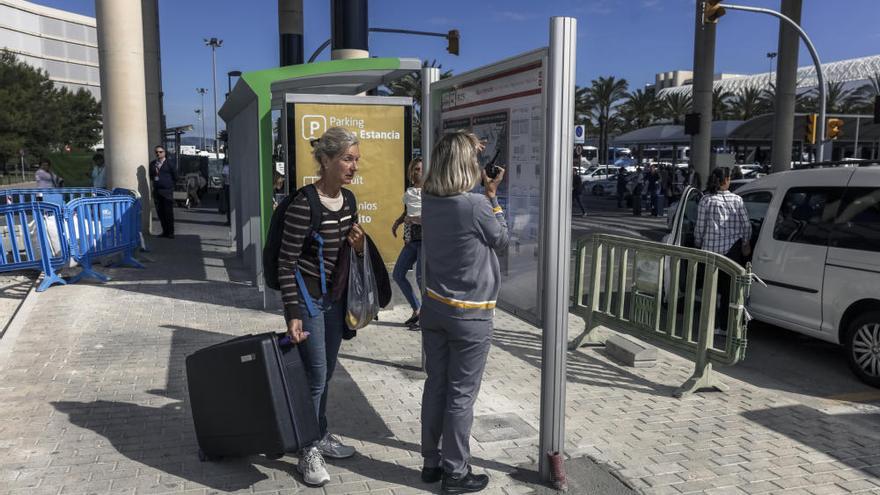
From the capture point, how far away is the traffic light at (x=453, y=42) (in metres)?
23.4

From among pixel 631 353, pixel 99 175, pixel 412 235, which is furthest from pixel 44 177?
pixel 631 353

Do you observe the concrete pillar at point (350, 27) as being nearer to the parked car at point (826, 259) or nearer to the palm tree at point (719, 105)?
the parked car at point (826, 259)

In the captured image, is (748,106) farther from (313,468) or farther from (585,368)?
(313,468)

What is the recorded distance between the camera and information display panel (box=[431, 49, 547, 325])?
3.99 m

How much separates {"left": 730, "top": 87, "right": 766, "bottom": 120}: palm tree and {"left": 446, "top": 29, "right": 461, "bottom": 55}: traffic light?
36.0 metres

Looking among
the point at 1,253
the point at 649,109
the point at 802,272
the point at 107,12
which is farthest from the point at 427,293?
the point at 649,109

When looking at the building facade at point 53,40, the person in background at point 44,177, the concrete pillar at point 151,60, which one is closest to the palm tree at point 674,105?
the concrete pillar at point 151,60

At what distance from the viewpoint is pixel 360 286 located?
3959mm

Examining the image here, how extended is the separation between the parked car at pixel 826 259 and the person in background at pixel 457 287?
12.6 ft

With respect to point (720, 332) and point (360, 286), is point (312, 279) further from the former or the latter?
point (720, 332)

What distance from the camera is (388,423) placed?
477 cm

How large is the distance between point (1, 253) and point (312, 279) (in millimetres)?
7011

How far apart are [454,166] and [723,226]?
178 inches

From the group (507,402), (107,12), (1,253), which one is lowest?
(507,402)
